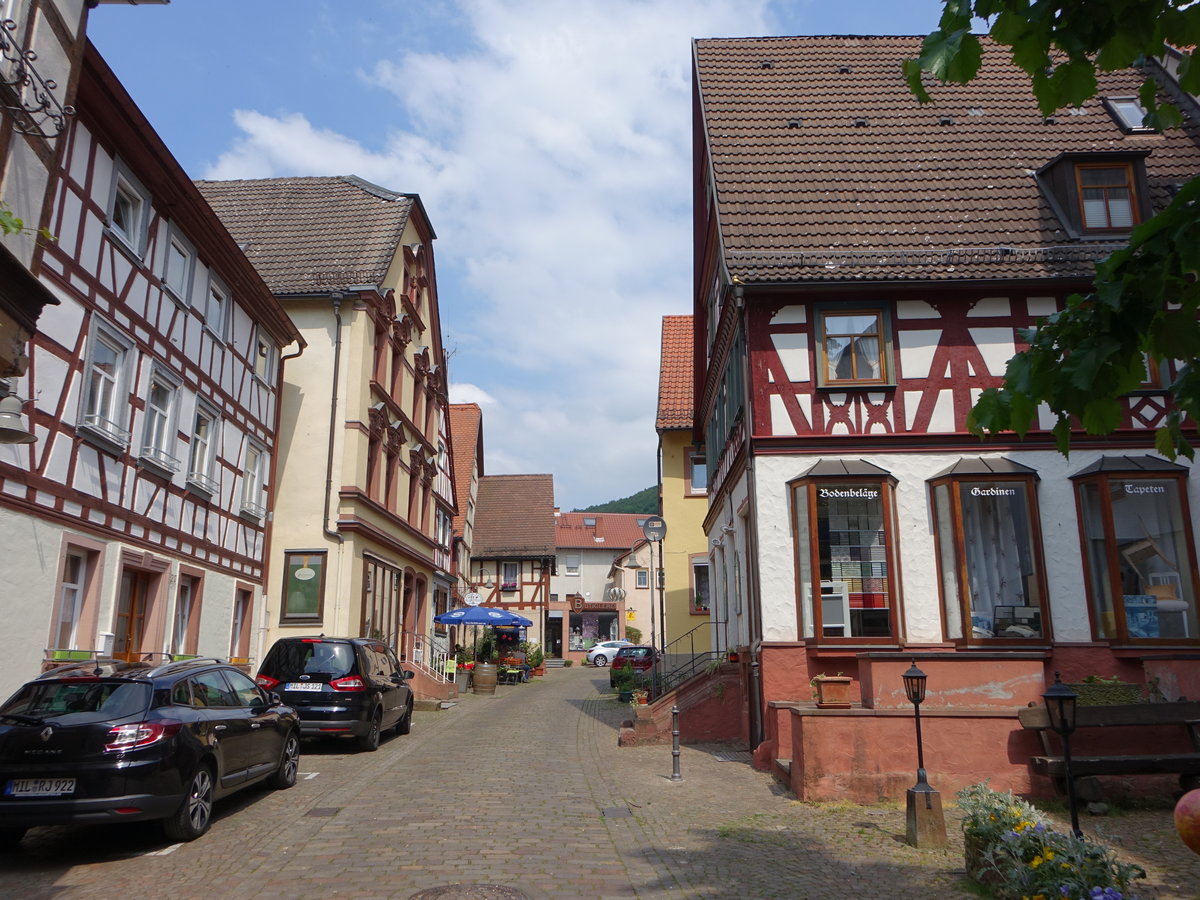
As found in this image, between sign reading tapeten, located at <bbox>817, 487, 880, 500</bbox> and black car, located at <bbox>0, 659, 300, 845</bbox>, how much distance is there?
8.32 m

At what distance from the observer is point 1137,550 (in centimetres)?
1362

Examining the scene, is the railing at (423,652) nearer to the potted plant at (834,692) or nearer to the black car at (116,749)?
the potted plant at (834,692)

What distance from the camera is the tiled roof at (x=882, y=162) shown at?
14867 millimetres

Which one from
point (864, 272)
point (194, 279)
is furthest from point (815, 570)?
point (194, 279)

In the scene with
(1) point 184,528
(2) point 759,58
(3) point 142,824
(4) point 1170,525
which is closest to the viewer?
(3) point 142,824

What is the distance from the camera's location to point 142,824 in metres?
9.10

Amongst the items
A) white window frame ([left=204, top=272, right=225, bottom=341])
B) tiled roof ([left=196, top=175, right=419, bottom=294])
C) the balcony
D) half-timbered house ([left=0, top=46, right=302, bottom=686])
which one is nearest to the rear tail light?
half-timbered house ([left=0, top=46, right=302, bottom=686])

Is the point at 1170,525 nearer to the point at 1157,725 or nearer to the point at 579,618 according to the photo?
the point at 1157,725

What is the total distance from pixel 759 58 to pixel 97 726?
59.7 feet

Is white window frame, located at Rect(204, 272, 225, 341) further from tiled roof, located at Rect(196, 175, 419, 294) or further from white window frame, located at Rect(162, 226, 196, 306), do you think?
tiled roof, located at Rect(196, 175, 419, 294)

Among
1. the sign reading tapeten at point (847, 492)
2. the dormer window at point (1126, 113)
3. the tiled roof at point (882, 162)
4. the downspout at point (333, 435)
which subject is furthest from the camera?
the downspout at point (333, 435)

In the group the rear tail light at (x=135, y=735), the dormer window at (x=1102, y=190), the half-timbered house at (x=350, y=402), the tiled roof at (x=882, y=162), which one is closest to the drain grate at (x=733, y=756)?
the tiled roof at (x=882, y=162)

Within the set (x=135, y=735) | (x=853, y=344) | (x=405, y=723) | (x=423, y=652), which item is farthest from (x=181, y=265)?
(x=423, y=652)

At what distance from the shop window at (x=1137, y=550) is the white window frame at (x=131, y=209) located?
1417cm
